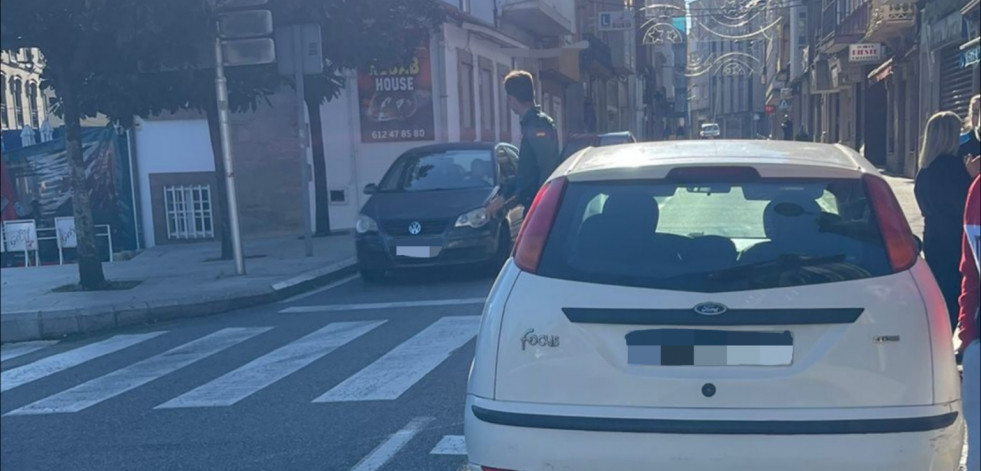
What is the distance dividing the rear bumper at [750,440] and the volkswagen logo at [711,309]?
1.07 ft

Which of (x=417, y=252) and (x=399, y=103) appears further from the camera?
(x=399, y=103)

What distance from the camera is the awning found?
2878cm

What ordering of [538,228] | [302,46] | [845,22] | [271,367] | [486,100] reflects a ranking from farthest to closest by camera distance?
[845,22] < [486,100] < [302,46] < [271,367] < [538,228]

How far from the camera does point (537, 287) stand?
11.6 ft

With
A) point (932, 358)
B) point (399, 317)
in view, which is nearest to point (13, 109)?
point (399, 317)

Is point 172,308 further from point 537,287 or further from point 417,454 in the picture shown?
point 537,287

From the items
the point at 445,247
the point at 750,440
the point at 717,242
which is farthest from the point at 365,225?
the point at 750,440

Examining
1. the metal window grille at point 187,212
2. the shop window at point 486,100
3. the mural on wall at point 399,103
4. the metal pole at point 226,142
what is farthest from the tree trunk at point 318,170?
the shop window at point 486,100

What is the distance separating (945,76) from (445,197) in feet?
49.5

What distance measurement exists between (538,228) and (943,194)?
4047 mm

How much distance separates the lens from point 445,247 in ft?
35.9

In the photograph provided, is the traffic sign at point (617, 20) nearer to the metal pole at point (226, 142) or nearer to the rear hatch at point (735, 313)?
the metal pole at point (226, 142)

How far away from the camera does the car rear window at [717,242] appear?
3.38 meters

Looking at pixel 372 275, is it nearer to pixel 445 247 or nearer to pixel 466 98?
pixel 445 247
